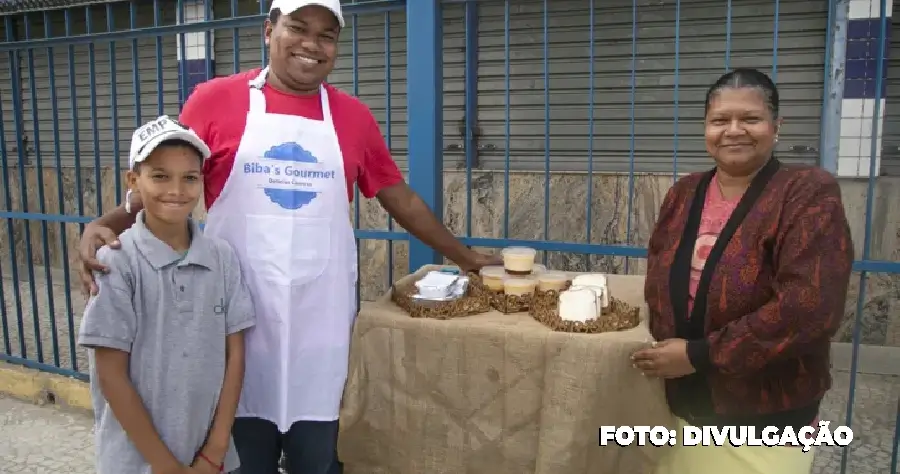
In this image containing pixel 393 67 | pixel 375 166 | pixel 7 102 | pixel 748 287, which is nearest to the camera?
pixel 748 287

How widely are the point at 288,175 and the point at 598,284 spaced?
0.97 m

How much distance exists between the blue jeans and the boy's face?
66cm

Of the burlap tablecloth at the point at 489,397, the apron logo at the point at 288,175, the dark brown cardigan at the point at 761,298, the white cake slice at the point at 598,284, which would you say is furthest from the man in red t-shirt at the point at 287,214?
the dark brown cardigan at the point at 761,298

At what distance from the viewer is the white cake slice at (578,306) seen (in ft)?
→ 5.95

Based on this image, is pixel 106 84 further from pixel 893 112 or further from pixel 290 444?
pixel 893 112

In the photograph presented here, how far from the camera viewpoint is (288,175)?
1813mm

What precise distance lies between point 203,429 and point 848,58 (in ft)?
16.2

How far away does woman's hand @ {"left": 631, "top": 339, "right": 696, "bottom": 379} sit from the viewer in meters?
1.64

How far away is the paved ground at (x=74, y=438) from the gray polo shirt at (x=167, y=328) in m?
1.80

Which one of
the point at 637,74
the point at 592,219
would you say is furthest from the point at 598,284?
the point at 637,74

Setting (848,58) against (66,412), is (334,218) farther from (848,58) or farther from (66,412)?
(848,58)

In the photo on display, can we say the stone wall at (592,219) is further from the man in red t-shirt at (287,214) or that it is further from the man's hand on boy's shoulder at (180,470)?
the man's hand on boy's shoulder at (180,470)

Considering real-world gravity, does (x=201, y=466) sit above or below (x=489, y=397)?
below

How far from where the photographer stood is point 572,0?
5.36 m
